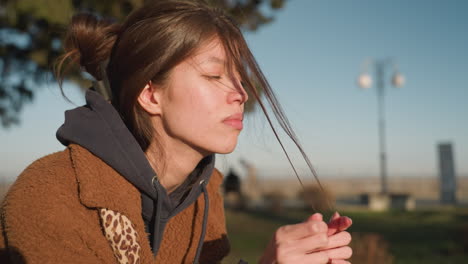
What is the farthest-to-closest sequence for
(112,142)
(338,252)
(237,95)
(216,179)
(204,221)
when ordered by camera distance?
(216,179), (204,221), (237,95), (112,142), (338,252)

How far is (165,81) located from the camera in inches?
77.9

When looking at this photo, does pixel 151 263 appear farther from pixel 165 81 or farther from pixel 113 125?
pixel 165 81

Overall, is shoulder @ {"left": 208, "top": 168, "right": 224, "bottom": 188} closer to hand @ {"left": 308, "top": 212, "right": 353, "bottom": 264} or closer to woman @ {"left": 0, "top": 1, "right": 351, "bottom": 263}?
woman @ {"left": 0, "top": 1, "right": 351, "bottom": 263}

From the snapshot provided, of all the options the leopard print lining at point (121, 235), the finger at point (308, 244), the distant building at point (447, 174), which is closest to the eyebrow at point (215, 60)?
the leopard print lining at point (121, 235)

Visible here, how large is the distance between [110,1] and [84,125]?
5.21 meters

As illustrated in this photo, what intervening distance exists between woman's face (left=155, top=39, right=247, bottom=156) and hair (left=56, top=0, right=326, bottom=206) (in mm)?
45

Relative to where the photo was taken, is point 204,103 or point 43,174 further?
point 204,103

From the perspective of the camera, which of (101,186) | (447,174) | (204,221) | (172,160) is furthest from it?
(447,174)

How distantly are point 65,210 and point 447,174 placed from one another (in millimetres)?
19966

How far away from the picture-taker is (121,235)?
1.76 metres

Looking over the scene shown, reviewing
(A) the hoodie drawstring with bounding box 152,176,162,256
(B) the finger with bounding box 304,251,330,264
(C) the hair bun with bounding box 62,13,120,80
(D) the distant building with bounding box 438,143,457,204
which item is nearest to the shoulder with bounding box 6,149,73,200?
(A) the hoodie drawstring with bounding box 152,176,162,256

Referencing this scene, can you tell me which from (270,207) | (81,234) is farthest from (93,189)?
(270,207)

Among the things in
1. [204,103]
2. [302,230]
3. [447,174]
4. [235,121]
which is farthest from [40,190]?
[447,174]

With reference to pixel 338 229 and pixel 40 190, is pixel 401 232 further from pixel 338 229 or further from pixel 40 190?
pixel 40 190
